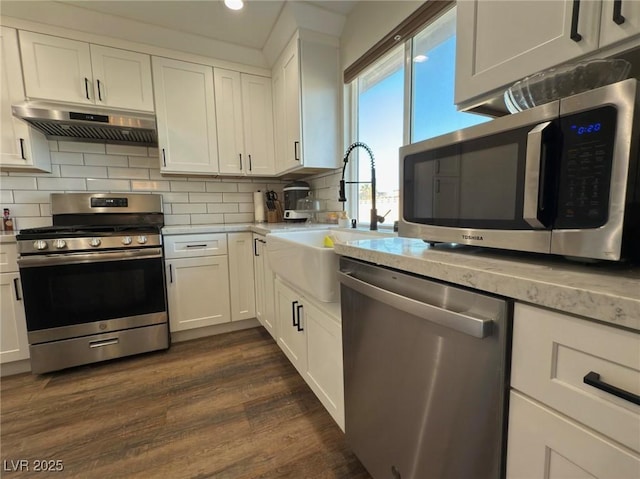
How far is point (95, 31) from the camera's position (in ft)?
6.68

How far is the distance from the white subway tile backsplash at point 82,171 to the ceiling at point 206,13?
1131mm

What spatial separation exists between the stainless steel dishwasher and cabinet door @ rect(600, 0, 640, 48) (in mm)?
594

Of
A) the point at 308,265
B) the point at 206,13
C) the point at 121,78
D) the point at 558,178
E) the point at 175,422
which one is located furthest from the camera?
the point at 121,78

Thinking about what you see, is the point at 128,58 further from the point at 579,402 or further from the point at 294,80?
the point at 579,402

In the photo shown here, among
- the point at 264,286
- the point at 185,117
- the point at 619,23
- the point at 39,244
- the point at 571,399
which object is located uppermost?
the point at 185,117

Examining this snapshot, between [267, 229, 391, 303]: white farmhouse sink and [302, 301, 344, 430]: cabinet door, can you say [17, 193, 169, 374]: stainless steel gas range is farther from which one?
[302, 301, 344, 430]: cabinet door

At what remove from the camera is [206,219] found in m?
2.77

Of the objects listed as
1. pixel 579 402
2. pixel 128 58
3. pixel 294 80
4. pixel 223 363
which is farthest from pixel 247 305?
pixel 579 402

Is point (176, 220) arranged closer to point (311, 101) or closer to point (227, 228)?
point (227, 228)

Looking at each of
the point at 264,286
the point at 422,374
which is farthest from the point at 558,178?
the point at 264,286

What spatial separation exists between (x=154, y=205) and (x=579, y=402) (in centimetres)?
283

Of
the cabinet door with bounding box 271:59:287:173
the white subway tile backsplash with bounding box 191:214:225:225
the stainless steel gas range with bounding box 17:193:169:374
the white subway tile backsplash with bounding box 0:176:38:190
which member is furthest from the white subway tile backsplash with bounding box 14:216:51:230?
the cabinet door with bounding box 271:59:287:173

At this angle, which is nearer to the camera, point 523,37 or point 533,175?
point 533,175

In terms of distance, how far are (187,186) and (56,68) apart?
1.16 m
